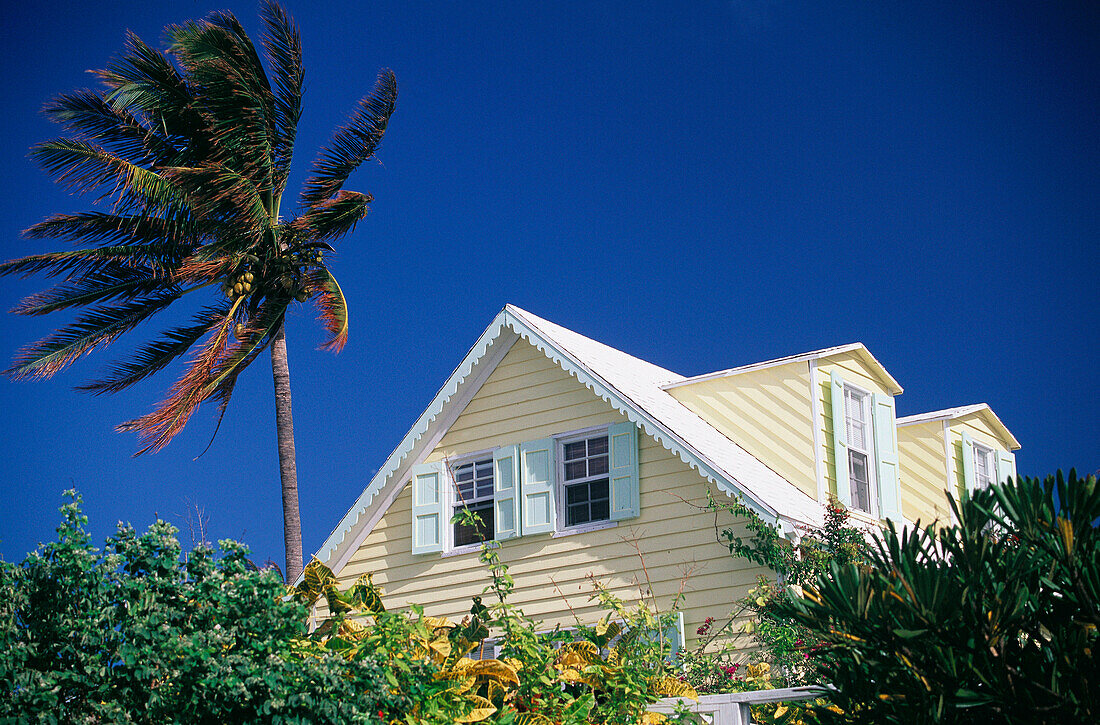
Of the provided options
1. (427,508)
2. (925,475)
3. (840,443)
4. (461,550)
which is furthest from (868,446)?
(427,508)

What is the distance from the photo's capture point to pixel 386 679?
21.3 feet

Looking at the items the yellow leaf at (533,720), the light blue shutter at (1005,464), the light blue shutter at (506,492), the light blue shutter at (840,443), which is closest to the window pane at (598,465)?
the light blue shutter at (506,492)

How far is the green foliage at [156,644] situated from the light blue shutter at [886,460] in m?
9.75

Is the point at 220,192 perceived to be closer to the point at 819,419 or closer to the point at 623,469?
the point at 623,469

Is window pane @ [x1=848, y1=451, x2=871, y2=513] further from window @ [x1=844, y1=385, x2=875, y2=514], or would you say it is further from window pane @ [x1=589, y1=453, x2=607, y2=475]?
window pane @ [x1=589, y1=453, x2=607, y2=475]

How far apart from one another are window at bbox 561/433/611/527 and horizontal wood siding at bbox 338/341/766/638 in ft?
0.90

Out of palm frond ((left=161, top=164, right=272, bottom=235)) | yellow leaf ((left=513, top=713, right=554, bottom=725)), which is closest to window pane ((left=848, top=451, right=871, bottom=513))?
yellow leaf ((left=513, top=713, right=554, bottom=725))

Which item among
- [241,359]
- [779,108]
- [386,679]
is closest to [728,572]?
[386,679]

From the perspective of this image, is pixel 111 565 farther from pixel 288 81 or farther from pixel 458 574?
pixel 288 81

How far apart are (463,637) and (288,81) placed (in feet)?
39.1

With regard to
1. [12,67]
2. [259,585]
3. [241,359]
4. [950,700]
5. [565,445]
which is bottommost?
[950,700]

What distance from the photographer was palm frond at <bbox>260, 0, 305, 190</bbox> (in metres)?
17.3

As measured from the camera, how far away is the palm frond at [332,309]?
18047mm

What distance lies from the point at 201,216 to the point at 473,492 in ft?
20.4
